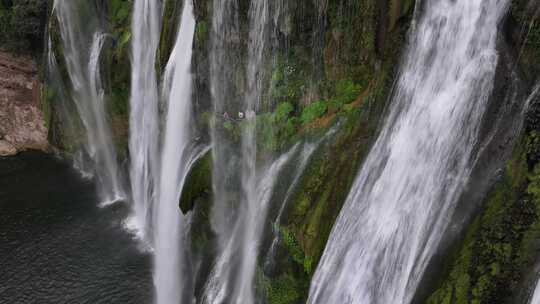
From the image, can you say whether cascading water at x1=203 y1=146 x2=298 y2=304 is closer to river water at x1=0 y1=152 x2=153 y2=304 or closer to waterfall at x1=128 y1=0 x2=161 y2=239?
river water at x1=0 y1=152 x2=153 y2=304

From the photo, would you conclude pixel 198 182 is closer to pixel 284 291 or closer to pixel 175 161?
pixel 175 161

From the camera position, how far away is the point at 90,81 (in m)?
22.0

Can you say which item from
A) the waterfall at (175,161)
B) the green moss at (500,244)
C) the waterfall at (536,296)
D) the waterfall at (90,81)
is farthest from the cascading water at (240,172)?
the waterfall at (90,81)

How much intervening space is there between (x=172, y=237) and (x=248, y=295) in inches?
164

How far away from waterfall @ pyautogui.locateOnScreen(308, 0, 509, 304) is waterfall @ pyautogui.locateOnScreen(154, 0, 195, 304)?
272 inches

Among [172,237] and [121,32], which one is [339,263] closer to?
[172,237]

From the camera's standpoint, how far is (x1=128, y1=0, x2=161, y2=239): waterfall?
17922 mm

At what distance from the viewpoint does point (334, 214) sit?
10.2 metres

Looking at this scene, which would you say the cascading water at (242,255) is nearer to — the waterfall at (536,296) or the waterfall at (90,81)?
the waterfall at (536,296)

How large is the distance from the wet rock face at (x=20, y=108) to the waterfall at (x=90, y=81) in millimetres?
4120

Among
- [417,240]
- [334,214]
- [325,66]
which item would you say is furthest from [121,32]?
[417,240]

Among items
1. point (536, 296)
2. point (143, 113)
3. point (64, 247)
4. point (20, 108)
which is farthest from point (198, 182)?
point (20, 108)

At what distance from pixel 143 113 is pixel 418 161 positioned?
13301 millimetres

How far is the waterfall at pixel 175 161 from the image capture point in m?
15.0
